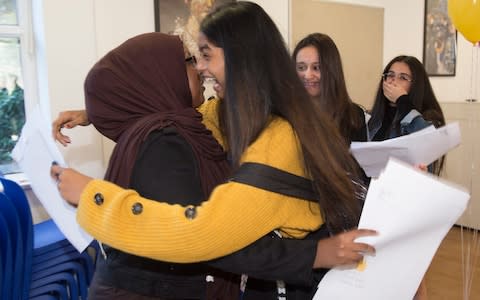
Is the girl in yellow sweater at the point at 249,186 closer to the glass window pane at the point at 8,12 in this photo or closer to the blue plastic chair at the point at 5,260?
the blue plastic chair at the point at 5,260

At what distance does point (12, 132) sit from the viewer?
2660mm

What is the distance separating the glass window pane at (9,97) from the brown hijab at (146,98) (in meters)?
1.93

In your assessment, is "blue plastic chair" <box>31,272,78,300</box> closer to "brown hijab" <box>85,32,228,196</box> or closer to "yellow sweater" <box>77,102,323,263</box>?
"brown hijab" <box>85,32,228,196</box>

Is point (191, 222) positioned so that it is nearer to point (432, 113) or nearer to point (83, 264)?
point (83, 264)

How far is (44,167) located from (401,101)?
1.66 meters

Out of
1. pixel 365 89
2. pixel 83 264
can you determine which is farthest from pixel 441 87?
pixel 83 264

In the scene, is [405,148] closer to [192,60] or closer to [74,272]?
[192,60]

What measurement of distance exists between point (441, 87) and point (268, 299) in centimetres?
410

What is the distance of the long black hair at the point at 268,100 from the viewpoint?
2.82 ft

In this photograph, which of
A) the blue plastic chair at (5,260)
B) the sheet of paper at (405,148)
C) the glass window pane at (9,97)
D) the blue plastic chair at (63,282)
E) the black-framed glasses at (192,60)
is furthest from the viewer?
the glass window pane at (9,97)

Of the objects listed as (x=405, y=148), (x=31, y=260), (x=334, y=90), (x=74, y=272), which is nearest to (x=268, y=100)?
(x=405, y=148)

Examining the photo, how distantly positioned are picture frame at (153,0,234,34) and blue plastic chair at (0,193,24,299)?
156 centimetres

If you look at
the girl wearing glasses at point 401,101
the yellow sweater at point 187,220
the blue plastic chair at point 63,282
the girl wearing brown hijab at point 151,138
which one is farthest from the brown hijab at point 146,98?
the girl wearing glasses at point 401,101

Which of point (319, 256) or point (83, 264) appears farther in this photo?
point (83, 264)
